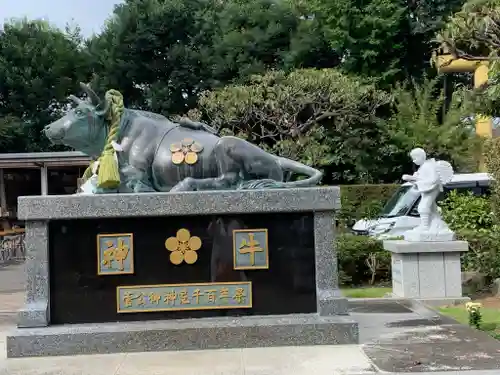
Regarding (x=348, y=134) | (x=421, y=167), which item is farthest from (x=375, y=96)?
(x=421, y=167)

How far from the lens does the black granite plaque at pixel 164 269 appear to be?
253 inches

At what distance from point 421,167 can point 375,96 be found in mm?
12176

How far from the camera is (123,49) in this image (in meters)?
26.5

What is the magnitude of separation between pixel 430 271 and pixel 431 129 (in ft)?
48.6

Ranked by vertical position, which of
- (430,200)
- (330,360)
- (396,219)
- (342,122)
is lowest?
(330,360)

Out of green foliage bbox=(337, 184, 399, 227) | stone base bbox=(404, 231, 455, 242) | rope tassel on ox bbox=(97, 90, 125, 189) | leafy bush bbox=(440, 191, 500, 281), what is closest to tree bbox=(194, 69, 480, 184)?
green foliage bbox=(337, 184, 399, 227)

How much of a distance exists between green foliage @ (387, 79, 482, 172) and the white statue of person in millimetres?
13221

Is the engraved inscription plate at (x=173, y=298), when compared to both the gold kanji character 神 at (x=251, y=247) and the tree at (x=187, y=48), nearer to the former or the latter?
the gold kanji character 神 at (x=251, y=247)

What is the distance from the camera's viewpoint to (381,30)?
24.9 m

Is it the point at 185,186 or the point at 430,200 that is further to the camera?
the point at 430,200

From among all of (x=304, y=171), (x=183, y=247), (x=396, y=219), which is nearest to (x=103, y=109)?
(x=183, y=247)

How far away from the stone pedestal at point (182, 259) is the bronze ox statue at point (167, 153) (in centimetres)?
37

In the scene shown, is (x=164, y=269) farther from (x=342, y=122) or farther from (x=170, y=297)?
(x=342, y=122)

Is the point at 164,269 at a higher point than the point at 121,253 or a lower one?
lower
